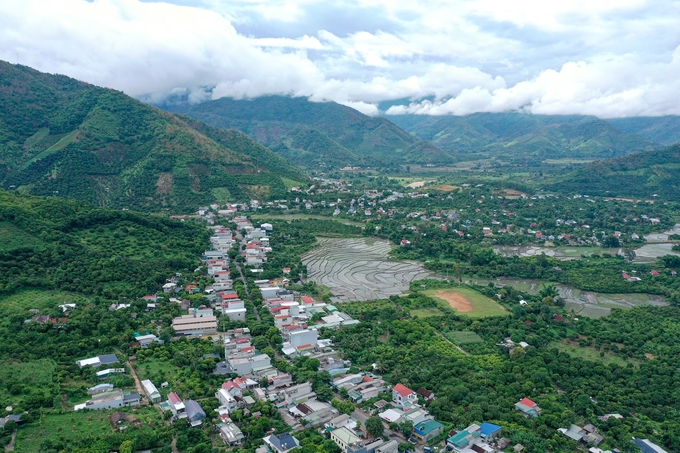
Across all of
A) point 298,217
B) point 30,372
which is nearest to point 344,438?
point 30,372

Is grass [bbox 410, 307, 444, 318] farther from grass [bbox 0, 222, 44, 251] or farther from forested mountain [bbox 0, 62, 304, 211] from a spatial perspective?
forested mountain [bbox 0, 62, 304, 211]

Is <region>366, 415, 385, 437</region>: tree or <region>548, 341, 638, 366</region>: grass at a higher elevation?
<region>366, 415, 385, 437</region>: tree

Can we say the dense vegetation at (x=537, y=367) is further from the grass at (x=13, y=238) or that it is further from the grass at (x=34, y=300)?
the grass at (x=13, y=238)

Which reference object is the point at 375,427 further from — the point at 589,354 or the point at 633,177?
the point at 633,177

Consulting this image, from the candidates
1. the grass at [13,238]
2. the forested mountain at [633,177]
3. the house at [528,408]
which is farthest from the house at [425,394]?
the forested mountain at [633,177]

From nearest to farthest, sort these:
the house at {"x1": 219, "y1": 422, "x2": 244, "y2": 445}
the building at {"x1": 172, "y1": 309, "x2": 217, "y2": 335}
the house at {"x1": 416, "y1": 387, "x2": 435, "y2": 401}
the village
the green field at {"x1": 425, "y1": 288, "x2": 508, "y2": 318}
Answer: the house at {"x1": 219, "y1": 422, "x2": 244, "y2": 445}, the village, the house at {"x1": 416, "y1": 387, "x2": 435, "y2": 401}, the building at {"x1": 172, "y1": 309, "x2": 217, "y2": 335}, the green field at {"x1": 425, "y1": 288, "x2": 508, "y2": 318}

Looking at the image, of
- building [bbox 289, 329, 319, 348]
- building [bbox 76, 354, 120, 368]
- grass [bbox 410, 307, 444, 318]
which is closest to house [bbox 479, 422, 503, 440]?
building [bbox 289, 329, 319, 348]

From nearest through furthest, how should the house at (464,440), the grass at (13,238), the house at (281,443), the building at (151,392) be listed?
the house at (281,443), the house at (464,440), the building at (151,392), the grass at (13,238)
